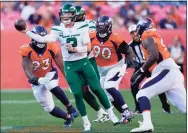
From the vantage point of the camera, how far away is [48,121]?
10.6 m

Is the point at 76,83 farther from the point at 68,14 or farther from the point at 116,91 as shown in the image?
the point at 116,91

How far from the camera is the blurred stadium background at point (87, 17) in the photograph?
55.8 ft

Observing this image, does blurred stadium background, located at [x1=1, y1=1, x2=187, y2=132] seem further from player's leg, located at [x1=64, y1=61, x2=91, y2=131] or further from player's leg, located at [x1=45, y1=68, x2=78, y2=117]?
player's leg, located at [x1=64, y1=61, x2=91, y2=131]

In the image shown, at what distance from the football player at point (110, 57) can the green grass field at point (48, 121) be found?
0.36 metres

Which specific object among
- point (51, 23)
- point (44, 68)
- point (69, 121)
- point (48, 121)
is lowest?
point (48, 121)

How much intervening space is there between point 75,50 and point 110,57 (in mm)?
1637

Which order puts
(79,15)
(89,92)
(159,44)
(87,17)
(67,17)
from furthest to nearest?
(87,17), (89,92), (79,15), (67,17), (159,44)

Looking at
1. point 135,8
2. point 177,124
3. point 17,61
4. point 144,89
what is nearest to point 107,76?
point 177,124

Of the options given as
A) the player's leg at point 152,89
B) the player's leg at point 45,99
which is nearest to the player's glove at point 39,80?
the player's leg at point 45,99

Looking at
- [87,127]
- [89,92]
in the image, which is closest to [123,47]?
[89,92]

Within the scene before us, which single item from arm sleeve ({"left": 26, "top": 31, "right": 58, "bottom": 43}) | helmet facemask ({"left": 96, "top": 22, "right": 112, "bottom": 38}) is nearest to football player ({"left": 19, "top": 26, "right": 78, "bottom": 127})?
helmet facemask ({"left": 96, "top": 22, "right": 112, "bottom": 38})

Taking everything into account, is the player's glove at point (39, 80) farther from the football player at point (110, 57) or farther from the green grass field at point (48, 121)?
the football player at point (110, 57)

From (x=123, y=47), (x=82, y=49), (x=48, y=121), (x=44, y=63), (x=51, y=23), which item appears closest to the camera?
(x=82, y=49)

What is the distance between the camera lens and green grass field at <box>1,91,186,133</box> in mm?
9375
